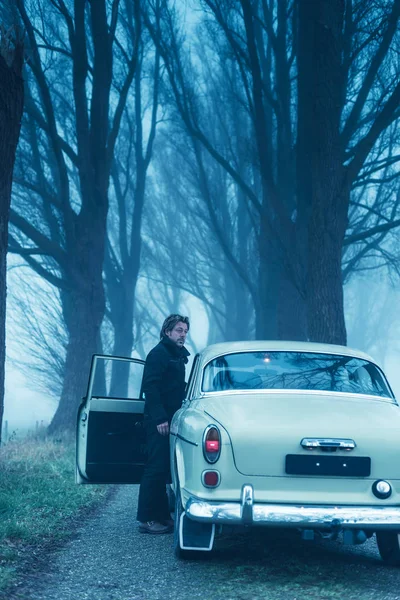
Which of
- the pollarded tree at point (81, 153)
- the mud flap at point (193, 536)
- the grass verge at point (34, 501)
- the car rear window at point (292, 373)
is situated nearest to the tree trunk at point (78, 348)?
the pollarded tree at point (81, 153)

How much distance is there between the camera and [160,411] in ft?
23.0

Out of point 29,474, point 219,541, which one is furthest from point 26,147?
point 219,541

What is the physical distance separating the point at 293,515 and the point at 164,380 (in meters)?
2.54

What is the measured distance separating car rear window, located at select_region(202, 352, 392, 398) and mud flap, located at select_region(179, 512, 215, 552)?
108 cm

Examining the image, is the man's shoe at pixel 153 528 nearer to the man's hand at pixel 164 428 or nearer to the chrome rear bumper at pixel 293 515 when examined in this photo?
the man's hand at pixel 164 428

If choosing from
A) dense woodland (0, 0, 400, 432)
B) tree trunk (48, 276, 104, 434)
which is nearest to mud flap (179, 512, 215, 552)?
dense woodland (0, 0, 400, 432)

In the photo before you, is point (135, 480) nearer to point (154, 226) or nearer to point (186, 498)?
point (186, 498)

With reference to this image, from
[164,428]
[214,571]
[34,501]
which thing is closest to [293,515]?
[214,571]

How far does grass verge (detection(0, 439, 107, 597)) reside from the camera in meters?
6.29

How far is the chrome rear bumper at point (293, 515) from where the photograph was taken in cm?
531

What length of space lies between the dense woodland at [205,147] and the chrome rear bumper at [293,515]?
4.33 m

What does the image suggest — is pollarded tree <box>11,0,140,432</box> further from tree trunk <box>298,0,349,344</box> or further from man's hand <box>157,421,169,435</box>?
man's hand <box>157,421,169,435</box>

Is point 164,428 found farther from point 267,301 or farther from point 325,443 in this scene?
point 267,301

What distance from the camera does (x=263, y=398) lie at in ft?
19.8
